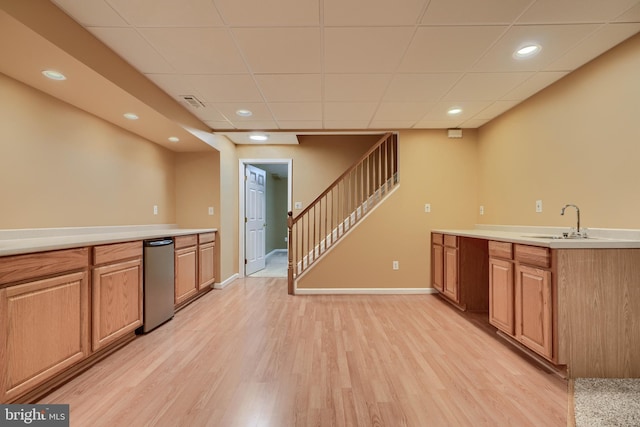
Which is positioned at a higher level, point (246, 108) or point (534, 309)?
point (246, 108)

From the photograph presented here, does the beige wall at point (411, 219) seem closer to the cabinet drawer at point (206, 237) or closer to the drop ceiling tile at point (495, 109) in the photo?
the drop ceiling tile at point (495, 109)

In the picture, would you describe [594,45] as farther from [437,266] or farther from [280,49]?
[437,266]

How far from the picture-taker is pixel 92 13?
1.86 metres

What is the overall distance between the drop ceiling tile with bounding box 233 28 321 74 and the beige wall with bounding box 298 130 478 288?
232 cm

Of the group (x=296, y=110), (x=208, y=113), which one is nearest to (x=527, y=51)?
(x=296, y=110)

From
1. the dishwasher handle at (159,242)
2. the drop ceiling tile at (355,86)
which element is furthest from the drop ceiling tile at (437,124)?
the dishwasher handle at (159,242)

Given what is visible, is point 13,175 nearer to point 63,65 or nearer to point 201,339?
Result: point 63,65

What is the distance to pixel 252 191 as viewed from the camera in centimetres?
566

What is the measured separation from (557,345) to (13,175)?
4108 mm

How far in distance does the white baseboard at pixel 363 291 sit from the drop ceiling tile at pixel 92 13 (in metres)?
3.50

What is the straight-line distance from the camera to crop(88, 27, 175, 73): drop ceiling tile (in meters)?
2.04

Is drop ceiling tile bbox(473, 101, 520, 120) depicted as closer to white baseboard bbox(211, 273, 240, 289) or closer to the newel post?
the newel post

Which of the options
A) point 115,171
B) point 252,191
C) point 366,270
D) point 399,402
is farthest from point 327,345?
point 252,191

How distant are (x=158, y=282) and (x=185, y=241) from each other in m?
0.72
